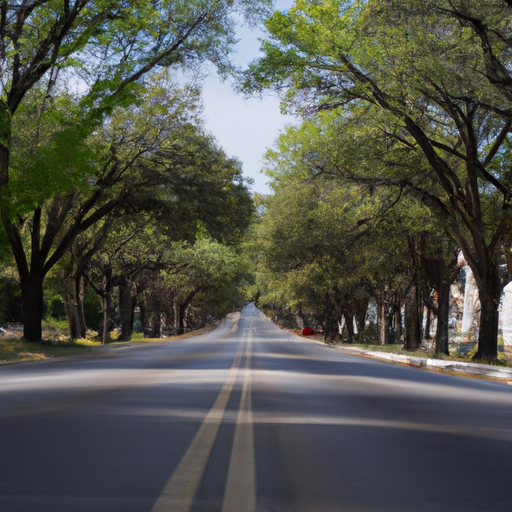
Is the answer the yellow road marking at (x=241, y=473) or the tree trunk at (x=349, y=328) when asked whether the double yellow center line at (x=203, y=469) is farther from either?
the tree trunk at (x=349, y=328)

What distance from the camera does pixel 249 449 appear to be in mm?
7211

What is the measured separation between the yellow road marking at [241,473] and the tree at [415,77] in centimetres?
1215

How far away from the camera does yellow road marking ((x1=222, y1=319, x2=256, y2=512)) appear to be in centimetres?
507

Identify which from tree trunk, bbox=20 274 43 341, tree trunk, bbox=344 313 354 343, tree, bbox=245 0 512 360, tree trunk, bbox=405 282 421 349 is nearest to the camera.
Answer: tree, bbox=245 0 512 360

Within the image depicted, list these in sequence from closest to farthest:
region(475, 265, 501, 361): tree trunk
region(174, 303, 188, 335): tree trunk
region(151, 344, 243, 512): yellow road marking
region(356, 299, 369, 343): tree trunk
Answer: region(151, 344, 243, 512): yellow road marking
region(475, 265, 501, 361): tree trunk
region(356, 299, 369, 343): tree trunk
region(174, 303, 188, 335): tree trunk

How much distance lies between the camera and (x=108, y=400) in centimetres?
1133

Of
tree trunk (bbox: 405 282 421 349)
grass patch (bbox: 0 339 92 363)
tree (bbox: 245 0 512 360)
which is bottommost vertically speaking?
grass patch (bbox: 0 339 92 363)

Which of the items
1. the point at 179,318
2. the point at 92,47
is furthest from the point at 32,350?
the point at 179,318

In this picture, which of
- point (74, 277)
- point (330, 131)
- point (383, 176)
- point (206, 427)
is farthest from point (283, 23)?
point (74, 277)

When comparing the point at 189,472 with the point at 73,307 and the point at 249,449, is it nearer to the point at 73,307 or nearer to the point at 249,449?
the point at 249,449

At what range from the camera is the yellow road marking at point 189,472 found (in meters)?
5.03

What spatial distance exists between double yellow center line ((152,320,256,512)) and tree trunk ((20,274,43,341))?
2224 cm

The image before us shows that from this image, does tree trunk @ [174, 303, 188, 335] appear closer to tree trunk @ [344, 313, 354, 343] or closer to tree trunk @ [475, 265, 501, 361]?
tree trunk @ [344, 313, 354, 343]

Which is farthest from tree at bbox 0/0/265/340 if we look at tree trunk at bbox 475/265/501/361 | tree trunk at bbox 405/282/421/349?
tree trunk at bbox 405/282/421/349
